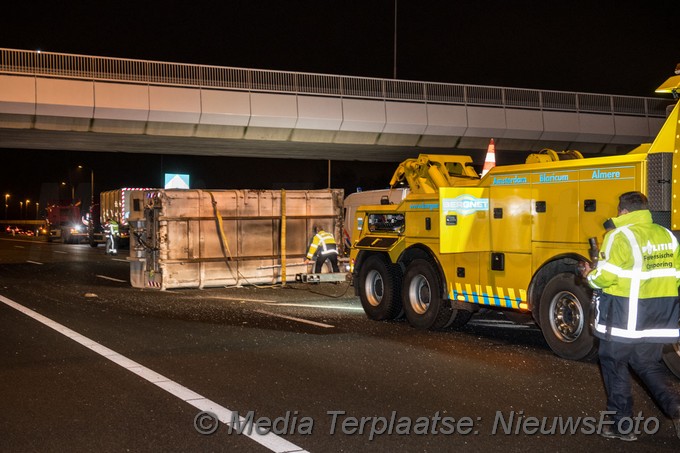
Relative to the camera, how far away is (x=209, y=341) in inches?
418

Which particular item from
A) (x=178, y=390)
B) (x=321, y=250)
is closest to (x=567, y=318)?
(x=178, y=390)

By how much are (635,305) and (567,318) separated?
351cm

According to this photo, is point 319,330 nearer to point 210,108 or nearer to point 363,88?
point 210,108

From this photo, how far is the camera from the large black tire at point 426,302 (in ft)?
37.7

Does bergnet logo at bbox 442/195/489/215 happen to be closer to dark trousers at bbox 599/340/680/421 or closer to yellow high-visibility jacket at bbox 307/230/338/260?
dark trousers at bbox 599/340/680/421

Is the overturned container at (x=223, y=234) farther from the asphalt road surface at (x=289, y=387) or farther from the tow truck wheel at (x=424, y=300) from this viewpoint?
the tow truck wheel at (x=424, y=300)

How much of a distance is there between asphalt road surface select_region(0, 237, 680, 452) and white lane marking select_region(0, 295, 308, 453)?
0.02 m

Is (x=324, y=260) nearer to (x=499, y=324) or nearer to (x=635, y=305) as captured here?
(x=499, y=324)

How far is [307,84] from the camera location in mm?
33781

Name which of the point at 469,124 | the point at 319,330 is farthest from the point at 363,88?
the point at 319,330

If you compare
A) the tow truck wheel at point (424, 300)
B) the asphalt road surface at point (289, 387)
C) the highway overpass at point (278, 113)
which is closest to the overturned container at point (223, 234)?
the asphalt road surface at point (289, 387)

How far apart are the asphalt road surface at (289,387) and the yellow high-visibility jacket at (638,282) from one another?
88cm

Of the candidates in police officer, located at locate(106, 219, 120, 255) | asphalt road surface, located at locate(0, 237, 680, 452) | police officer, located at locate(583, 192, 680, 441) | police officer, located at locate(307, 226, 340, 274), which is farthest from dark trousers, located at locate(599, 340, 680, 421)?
police officer, located at locate(106, 219, 120, 255)

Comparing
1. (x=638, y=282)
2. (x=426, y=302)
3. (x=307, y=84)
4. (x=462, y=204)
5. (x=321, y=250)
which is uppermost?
(x=307, y=84)
